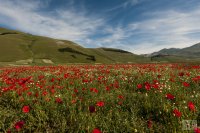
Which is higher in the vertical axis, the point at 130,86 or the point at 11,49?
the point at 11,49

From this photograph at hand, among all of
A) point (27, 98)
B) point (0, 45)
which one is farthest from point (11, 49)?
point (27, 98)

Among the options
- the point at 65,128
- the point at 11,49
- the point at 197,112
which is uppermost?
the point at 11,49

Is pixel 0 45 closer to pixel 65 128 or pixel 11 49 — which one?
pixel 11 49

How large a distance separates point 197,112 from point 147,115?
3.88 ft

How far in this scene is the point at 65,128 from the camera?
448 centimetres

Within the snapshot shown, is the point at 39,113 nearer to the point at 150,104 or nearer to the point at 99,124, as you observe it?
the point at 99,124

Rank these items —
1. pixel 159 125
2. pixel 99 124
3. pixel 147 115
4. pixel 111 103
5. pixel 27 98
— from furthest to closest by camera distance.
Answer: pixel 27 98
pixel 111 103
pixel 147 115
pixel 99 124
pixel 159 125

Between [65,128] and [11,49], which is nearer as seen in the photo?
[65,128]

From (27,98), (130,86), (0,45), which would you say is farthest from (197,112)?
(0,45)

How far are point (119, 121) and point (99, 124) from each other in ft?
1.62

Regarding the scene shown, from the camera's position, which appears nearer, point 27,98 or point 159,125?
point 159,125

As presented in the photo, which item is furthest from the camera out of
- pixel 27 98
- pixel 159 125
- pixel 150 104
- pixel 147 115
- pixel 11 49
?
pixel 11 49

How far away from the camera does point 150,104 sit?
17.1 feet

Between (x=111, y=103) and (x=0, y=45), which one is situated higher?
(x=0, y=45)
